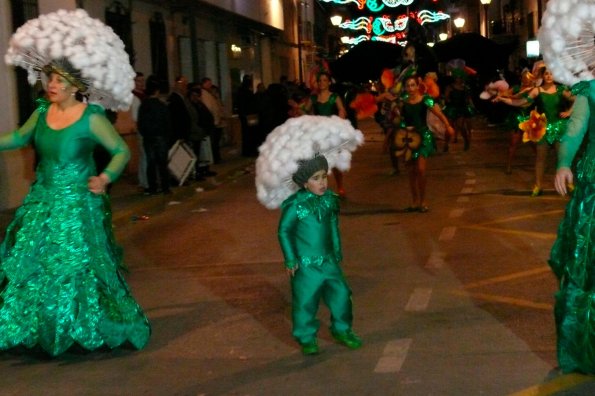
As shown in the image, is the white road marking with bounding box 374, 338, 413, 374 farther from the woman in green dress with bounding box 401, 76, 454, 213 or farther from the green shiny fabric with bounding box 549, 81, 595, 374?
the woman in green dress with bounding box 401, 76, 454, 213

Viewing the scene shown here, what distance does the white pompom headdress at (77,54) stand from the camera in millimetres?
6664

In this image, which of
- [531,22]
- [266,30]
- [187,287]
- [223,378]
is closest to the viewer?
[223,378]

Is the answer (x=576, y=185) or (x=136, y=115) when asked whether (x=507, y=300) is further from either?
(x=136, y=115)

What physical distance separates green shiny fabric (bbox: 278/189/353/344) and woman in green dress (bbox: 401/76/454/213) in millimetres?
6714

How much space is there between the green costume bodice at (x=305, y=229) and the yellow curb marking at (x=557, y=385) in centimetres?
146

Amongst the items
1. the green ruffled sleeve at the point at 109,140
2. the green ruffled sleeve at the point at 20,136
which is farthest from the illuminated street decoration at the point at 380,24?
the green ruffled sleeve at the point at 109,140

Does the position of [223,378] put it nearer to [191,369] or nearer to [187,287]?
[191,369]

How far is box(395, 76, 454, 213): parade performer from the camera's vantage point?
13.1m

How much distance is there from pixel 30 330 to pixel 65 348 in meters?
0.24

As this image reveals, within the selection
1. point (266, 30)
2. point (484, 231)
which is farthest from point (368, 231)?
point (266, 30)

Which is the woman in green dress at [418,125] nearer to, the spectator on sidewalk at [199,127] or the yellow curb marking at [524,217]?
the yellow curb marking at [524,217]

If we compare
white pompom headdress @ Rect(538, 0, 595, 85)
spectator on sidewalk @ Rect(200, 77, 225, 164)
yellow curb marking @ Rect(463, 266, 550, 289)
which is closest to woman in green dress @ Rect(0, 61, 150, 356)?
white pompom headdress @ Rect(538, 0, 595, 85)

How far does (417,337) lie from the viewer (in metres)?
6.88

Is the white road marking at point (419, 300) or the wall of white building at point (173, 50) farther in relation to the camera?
the wall of white building at point (173, 50)
